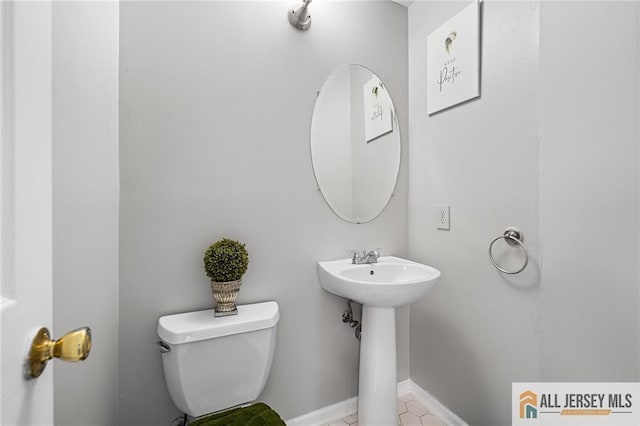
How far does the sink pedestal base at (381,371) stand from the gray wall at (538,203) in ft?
1.12

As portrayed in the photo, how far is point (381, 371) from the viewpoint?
1.29m

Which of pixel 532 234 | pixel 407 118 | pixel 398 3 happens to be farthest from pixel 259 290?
pixel 398 3

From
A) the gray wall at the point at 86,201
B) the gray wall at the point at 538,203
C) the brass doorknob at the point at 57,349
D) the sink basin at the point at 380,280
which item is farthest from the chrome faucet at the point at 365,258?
the brass doorknob at the point at 57,349

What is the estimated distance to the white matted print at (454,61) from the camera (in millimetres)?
1263

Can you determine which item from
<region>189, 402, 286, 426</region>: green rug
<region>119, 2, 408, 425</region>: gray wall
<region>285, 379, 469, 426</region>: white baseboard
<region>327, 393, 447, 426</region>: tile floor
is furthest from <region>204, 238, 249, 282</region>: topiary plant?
<region>327, 393, 447, 426</region>: tile floor

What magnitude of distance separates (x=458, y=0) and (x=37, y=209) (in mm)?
1665

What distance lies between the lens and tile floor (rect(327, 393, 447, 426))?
1.42m

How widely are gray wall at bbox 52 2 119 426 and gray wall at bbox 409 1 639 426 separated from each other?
1.37 meters

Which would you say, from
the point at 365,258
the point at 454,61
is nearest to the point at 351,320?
the point at 365,258

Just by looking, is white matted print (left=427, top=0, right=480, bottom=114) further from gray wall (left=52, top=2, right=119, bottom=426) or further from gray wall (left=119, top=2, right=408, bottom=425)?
gray wall (left=52, top=2, right=119, bottom=426)

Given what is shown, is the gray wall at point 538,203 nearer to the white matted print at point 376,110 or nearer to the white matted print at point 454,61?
the white matted print at point 454,61

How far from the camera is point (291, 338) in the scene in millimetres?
1362

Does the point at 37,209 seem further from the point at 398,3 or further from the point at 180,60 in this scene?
the point at 398,3

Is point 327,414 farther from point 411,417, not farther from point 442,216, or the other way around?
point 442,216
